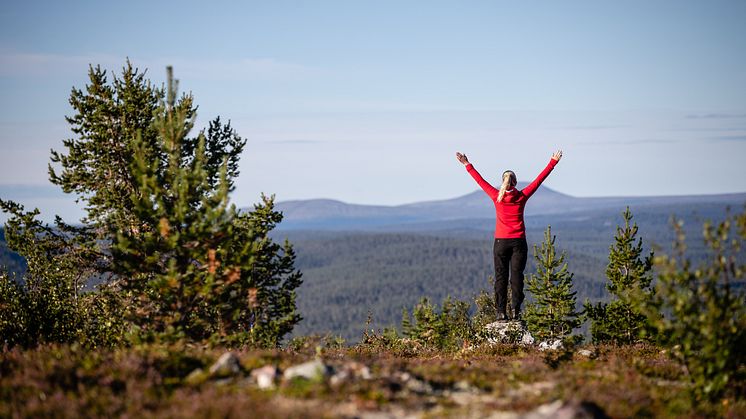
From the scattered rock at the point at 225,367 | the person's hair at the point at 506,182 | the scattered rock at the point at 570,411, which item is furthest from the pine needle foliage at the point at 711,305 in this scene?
the scattered rock at the point at 225,367

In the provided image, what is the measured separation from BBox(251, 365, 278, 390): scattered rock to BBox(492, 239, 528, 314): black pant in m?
8.62

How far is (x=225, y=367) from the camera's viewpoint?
10.5 m

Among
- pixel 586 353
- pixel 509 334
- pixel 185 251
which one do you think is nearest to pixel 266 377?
pixel 185 251

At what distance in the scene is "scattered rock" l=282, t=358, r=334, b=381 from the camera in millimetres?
9891

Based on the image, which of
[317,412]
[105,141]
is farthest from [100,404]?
[105,141]

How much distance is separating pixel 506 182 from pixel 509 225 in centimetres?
124

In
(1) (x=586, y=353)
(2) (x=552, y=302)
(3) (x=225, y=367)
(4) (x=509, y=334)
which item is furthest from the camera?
(2) (x=552, y=302)

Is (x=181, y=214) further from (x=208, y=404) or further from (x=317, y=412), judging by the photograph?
(x=317, y=412)

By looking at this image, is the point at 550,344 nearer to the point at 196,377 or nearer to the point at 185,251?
the point at 185,251

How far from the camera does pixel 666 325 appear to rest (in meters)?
10.3

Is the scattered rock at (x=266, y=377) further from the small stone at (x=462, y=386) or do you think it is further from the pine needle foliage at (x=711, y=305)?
the pine needle foliage at (x=711, y=305)

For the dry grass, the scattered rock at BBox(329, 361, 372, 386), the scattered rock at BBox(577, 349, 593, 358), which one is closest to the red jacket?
the scattered rock at BBox(577, 349, 593, 358)

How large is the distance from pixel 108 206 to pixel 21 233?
4.93 m

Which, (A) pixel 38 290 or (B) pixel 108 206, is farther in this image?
(A) pixel 38 290
